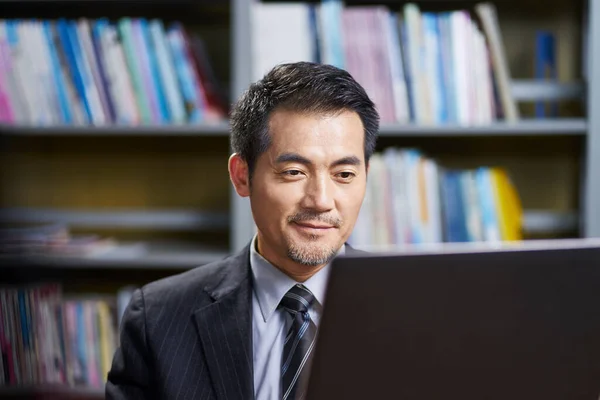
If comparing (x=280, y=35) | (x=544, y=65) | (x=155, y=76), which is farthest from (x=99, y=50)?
(x=544, y=65)

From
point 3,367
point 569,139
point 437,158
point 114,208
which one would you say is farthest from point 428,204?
point 3,367

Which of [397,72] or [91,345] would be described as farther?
[91,345]

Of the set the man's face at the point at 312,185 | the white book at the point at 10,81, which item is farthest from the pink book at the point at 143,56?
the man's face at the point at 312,185

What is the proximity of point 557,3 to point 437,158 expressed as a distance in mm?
617

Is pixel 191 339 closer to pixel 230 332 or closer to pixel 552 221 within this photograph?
pixel 230 332

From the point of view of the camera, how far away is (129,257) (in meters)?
1.96

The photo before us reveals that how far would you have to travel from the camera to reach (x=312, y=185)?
1.08 metres

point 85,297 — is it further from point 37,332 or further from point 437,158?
point 437,158

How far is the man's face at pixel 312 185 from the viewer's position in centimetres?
107

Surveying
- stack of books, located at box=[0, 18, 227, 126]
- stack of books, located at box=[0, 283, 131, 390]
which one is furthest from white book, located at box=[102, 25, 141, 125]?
stack of books, located at box=[0, 283, 131, 390]

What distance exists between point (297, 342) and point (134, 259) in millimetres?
984

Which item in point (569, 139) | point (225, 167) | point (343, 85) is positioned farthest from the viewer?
point (225, 167)

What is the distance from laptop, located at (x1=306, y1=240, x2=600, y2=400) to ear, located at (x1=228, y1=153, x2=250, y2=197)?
0.64m

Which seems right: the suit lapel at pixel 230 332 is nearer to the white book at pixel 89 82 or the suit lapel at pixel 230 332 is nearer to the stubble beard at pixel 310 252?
the stubble beard at pixel 310 252
